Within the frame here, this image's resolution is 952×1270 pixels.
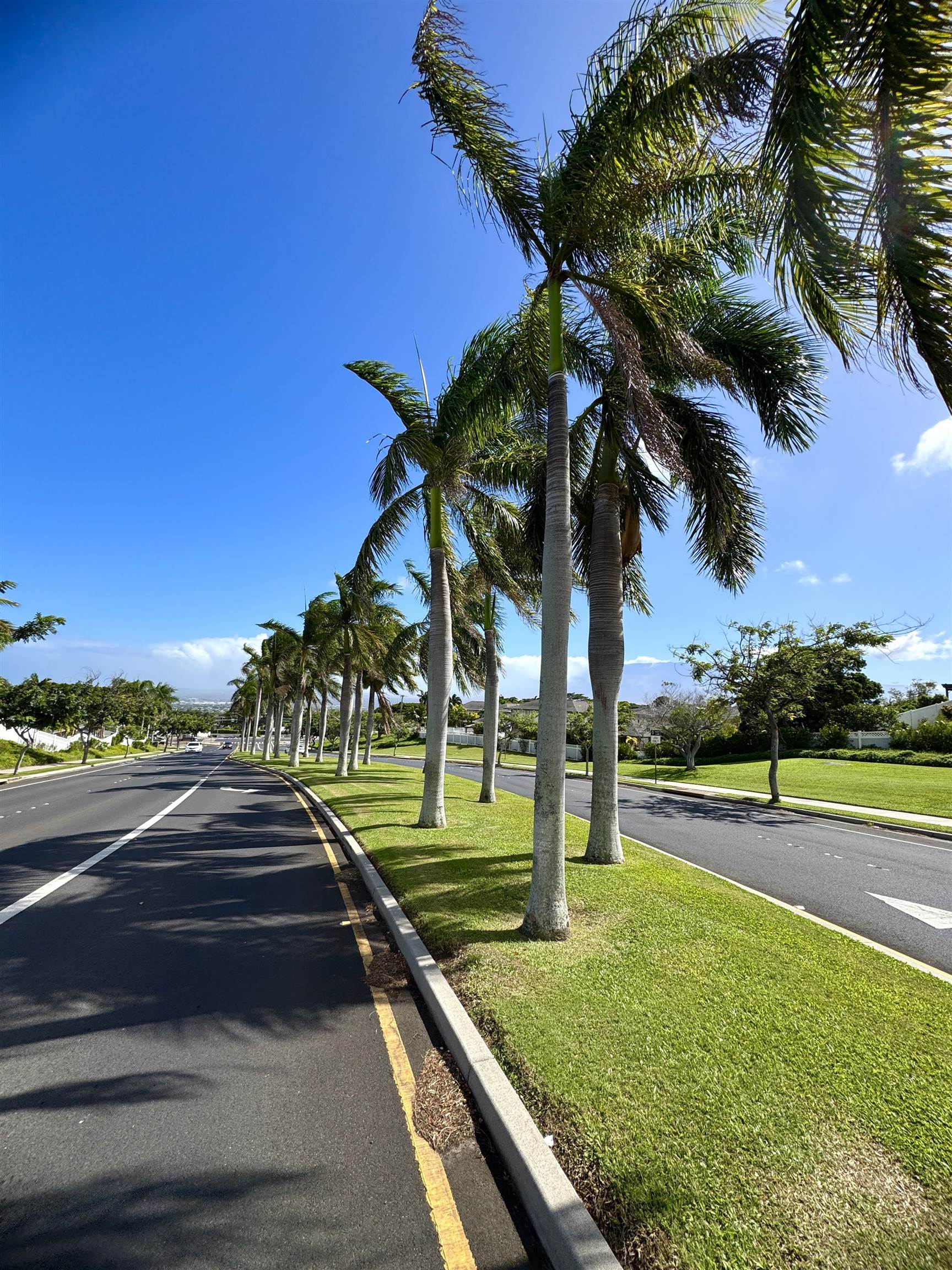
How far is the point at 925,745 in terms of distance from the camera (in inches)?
1251

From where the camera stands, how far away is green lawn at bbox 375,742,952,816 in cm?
2064

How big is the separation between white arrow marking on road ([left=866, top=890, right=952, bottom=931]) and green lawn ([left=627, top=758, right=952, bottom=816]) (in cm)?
1196

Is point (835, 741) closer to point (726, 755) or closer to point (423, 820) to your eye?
point (726, 755)

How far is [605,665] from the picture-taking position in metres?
8.73

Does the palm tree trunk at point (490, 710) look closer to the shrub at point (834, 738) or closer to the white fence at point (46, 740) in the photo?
the shrub at point (834, 738)

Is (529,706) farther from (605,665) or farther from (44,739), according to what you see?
(605,665)

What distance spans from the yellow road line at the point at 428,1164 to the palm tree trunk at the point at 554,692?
5.50 ft

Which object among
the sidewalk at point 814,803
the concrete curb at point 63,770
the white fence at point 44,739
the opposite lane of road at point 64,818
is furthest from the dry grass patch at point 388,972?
the white fence at point 44,739

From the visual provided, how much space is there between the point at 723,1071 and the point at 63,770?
3916cm

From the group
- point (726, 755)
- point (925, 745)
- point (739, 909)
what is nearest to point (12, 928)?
point (739, 909)

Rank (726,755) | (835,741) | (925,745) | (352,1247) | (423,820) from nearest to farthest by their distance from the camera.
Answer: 1. (352,1247)
2. (423,820)
3. (925,745)
4. (835,741)
5. (726,755)

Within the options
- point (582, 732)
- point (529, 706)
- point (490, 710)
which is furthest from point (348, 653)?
point (529, 706)

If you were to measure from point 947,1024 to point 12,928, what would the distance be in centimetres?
795

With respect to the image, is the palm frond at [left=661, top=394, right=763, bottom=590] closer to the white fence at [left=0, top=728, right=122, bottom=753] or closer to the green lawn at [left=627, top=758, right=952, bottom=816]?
the green lawn at [left=627, top=758, right=952, bottom=816]
